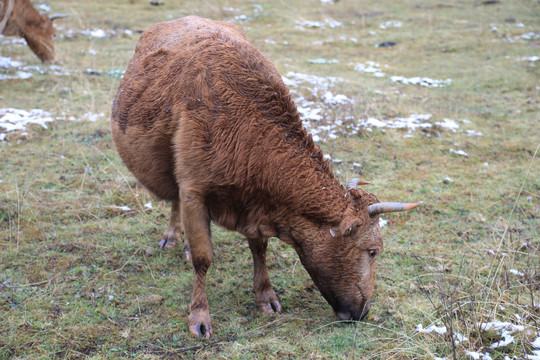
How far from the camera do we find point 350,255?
11.9 feet

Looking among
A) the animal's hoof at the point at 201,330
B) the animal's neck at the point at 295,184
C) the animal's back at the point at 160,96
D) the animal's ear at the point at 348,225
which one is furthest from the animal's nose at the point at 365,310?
the animal's back at the point at 160,96

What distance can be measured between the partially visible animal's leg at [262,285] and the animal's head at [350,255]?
0.61m

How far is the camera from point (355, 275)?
3676mm

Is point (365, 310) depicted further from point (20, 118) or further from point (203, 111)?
point (20, 118)

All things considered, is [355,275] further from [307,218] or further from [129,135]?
[129,135]

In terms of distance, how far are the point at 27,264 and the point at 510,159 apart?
7019 mm

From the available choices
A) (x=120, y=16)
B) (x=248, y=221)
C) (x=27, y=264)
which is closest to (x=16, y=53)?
(x=120, y=16)

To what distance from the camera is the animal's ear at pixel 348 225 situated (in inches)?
139

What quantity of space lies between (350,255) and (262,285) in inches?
39.8

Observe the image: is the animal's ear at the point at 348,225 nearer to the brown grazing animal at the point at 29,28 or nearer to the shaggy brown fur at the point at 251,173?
the shaggy brown fur at the point at 251,173

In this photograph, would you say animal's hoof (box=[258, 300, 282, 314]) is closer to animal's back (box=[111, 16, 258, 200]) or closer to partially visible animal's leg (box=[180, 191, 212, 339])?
partially visible animal's leg (box=[180, 191, 212, 339])

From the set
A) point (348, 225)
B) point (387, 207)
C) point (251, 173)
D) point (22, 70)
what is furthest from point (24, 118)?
point (387, 207)

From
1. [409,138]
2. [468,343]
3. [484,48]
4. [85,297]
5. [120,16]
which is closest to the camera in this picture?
[468,343]

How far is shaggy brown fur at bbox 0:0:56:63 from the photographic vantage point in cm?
1116
